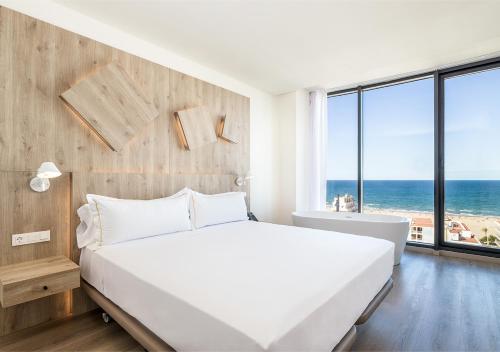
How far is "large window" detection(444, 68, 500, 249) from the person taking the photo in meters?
3.68

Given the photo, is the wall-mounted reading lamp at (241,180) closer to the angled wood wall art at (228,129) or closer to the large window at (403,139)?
the angled wood wall art at (228,129)

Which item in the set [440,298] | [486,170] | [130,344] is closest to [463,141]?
[486,170]

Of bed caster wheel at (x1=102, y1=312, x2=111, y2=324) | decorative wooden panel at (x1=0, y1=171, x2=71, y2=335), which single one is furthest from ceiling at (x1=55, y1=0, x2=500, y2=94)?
bed caster wheel at (x1=102, y1=312, x2=111, y2=324)

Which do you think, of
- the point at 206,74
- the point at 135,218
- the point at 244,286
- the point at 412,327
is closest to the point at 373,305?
the point at 412,327

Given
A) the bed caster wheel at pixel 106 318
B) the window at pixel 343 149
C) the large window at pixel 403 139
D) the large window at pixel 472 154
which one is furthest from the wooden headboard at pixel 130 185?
the large window at pixel 472 154

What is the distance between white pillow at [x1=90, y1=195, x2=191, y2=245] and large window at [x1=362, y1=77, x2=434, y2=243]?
3.40m

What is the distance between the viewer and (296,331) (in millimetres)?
985

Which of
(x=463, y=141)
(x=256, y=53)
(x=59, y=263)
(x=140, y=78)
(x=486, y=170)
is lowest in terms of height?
(x=59, y=263)

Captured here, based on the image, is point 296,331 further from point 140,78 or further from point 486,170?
point 486,170

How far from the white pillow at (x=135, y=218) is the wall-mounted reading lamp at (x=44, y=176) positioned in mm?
352

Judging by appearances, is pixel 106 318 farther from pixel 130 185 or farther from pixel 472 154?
pixel 472 154

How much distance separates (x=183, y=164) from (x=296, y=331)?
8.21ft

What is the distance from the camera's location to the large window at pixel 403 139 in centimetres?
406

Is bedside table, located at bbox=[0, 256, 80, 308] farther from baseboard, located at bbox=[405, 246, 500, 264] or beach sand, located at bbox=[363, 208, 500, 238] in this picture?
beach sand, located at bbox=[363, 208, 500, 238]
